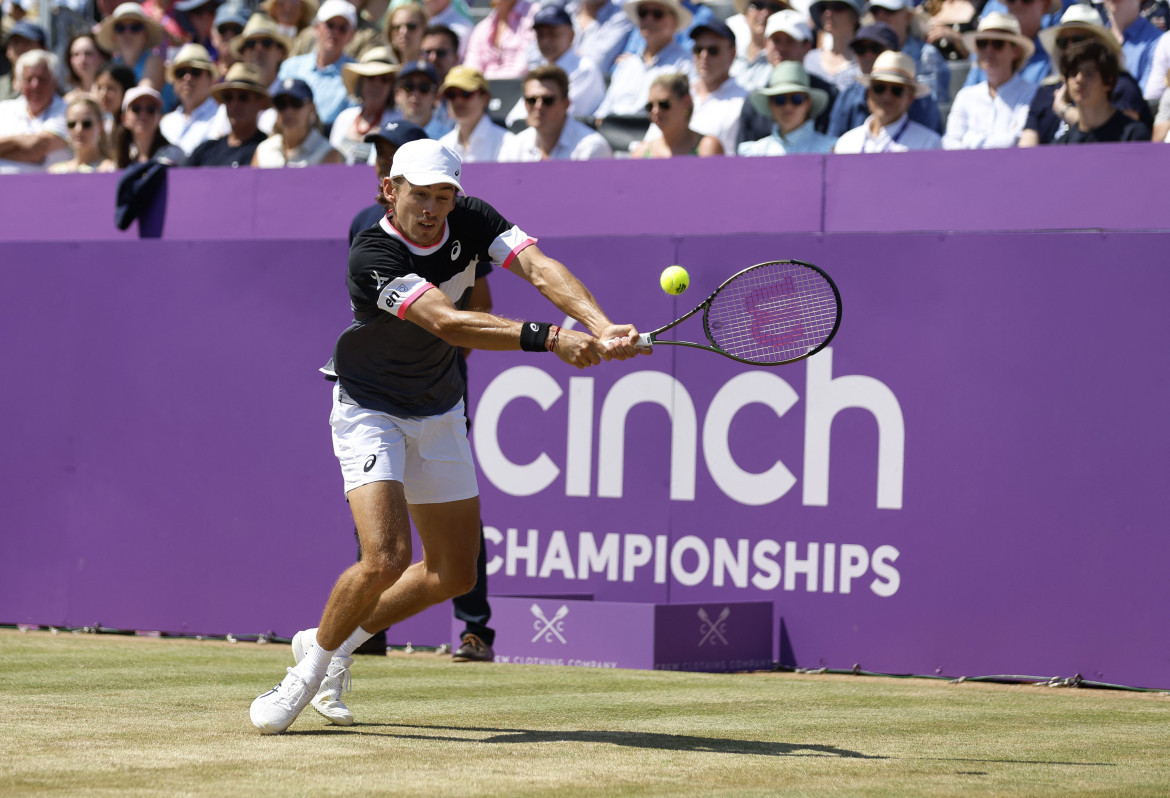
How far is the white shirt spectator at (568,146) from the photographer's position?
34.8ft

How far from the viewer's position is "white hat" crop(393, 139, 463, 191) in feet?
19.1

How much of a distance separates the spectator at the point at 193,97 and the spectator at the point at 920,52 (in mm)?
5400

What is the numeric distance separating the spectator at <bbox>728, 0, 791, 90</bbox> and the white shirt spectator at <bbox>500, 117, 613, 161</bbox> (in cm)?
140

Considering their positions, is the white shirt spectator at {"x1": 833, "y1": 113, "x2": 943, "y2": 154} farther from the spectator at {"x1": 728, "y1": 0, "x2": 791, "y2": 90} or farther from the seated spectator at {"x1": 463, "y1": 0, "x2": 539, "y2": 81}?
the seated spectator at {"x1": 463, "y1": 0, "x2": 539, "y2": 81}

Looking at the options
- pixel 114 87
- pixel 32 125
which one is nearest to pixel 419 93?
pixel 114 87

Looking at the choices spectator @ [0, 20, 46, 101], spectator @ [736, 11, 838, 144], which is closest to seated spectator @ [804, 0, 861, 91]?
spectator @ [736, 11, 838, 144]

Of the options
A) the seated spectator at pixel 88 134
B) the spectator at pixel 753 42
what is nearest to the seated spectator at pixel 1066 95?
the spectator at pixel 753 42

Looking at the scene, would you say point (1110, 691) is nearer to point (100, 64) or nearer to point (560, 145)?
point (560, 145)

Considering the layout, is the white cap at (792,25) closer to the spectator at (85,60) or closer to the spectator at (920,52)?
the spectator at (920,52)

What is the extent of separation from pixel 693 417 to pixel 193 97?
20.9 feet

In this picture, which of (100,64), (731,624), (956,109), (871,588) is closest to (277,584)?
(731,624)

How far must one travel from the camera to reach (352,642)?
6270 mm

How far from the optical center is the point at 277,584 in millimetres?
9703

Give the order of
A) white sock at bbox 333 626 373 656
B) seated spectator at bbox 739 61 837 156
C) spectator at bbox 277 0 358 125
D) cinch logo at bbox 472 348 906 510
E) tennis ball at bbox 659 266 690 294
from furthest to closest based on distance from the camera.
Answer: spectator at bbox 277 0 358 125
seated spectator at bbox 739 61 837 156
cinch logo at bbox 472 348 906 510
white sock at bbox 333 626 373 656
tennis ball at bbox 659 266 690 294
